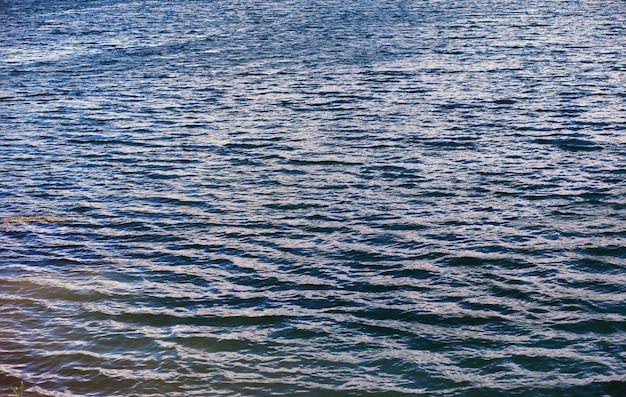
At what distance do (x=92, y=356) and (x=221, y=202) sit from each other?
1053cm

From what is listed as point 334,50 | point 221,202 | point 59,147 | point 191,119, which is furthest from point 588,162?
point 334,50

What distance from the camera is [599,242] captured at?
22.7 metres

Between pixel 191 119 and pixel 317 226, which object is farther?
pixel 191 119

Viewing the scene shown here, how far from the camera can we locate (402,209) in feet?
85.0

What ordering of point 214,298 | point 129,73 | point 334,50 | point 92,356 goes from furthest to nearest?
point 334,50 < point 129,73 < point 214,298 < point 92,356

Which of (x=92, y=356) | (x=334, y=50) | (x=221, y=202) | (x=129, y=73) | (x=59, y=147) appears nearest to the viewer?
(x=92, y=356)

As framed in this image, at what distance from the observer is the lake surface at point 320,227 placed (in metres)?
17.2

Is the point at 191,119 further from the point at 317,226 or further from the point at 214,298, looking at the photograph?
the point at 214,298

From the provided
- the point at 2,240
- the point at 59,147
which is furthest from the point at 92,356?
the point at 59,147

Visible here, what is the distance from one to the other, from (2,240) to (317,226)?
9.61m

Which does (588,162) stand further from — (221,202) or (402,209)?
(221,202)

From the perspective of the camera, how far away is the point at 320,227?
81.3ft

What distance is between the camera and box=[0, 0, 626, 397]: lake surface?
677 inches

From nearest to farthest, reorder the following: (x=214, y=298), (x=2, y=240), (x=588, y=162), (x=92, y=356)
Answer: (x=92, y=356)
(x=214, y=298)
(x=2, y=240)
(x=588, y=162)
